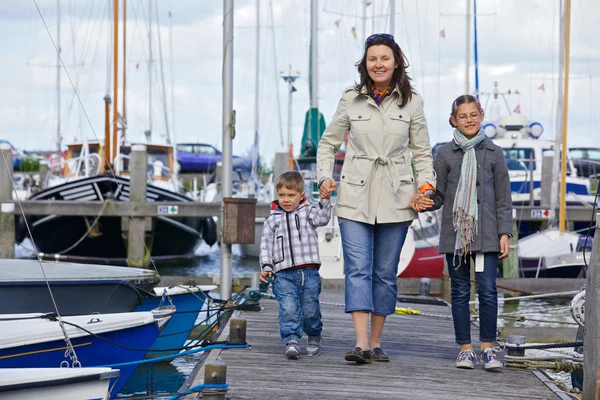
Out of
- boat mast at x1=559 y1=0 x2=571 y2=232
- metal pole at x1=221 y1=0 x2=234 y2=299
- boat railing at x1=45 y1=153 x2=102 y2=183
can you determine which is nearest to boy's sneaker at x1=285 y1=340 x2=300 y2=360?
metal pole at x1=221 y1=0 x2=234 y2=299

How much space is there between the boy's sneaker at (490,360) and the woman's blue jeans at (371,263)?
63 cm

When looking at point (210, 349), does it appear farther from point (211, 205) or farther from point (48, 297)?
point (211, 205)

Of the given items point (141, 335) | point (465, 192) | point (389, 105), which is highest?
point (389, 105)

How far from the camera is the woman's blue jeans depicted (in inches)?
227

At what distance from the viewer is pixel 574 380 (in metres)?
5.99

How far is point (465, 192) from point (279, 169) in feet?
45.1

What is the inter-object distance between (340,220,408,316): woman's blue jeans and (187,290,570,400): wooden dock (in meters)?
0.39

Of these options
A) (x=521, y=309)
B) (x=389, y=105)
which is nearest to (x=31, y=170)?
(x=521, y=309)

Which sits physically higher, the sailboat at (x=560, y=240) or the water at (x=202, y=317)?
the sailboat at (x=560, y=240)

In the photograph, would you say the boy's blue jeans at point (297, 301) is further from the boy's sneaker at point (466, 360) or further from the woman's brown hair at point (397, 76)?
the woman's brown hair at point (397, 76)

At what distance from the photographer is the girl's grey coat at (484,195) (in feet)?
19.0

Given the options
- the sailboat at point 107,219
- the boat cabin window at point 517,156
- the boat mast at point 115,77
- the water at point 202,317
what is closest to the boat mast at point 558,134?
the water at point 202,317

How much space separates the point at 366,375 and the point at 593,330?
4.56ft

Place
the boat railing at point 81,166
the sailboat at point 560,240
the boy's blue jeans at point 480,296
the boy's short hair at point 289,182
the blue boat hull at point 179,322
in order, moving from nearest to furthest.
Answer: the boy's blue jeans at point 480,296 → the boy's short hair at point 289,182 → the blue boat hull at point 179,322 → the sailboat at point 560,240 → the boat railing at point 81,166
